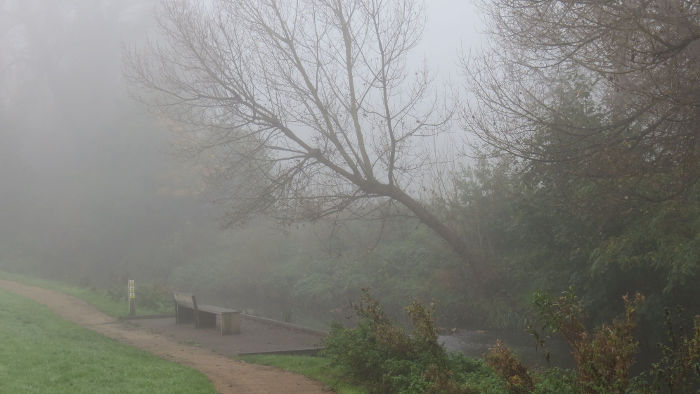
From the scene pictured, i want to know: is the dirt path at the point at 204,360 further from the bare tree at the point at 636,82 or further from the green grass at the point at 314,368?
the bare tree at the point at 636,82

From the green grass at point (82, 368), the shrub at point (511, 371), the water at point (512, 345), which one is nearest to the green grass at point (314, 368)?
the green grass at point (82, 368)

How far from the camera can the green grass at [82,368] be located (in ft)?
28.5

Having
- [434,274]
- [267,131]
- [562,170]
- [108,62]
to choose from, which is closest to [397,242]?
[434,274]

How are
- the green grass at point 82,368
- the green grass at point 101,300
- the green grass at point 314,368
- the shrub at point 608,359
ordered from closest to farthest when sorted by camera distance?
1. the shrub at point 608,359
2. the green grass at point 82,368
3. the green grass at point 314,368
4. the green grass at point 101,300

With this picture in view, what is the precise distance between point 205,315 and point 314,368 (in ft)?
23.4

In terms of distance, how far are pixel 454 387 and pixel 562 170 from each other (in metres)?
5.98

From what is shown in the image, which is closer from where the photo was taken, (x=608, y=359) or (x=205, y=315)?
(x=608, y=359)

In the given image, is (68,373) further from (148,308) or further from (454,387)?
(148,308)

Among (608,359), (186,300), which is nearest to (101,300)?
(186,300)

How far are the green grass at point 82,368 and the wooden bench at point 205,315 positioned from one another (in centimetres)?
262

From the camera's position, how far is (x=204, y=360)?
11.9 meters

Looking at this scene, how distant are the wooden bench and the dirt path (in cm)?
128

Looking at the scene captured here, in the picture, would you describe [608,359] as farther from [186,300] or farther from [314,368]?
[186,300]

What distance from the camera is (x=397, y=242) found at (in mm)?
28719
